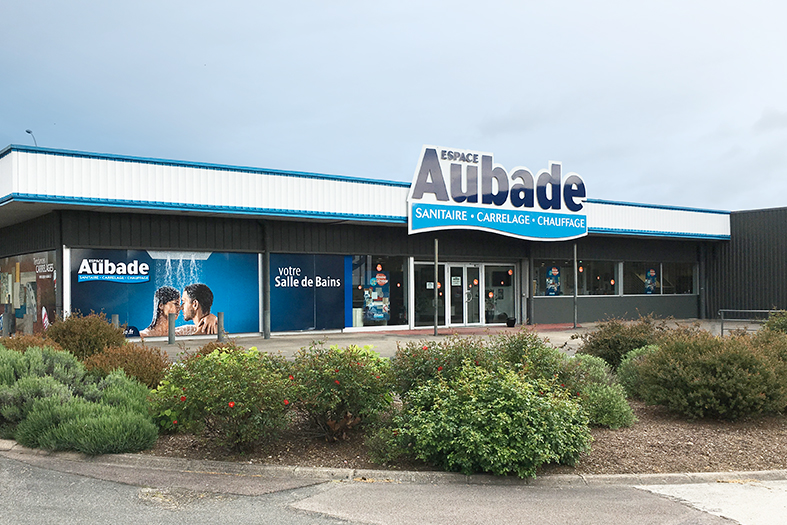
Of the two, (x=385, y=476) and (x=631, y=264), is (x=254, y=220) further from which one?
(x=631, y=264)

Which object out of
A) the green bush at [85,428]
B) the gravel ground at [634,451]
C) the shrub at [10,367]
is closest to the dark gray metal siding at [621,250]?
the gravel ground at [634,451]

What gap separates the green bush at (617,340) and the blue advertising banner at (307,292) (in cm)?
1069

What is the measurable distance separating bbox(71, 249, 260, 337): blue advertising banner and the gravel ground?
11.6 m

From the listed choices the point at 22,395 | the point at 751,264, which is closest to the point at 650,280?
the point at 751,264

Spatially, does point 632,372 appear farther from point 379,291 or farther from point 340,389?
point 379,291

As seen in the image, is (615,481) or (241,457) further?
(241,457)

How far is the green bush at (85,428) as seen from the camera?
693 cm

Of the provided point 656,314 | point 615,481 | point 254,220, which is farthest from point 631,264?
point 615,481

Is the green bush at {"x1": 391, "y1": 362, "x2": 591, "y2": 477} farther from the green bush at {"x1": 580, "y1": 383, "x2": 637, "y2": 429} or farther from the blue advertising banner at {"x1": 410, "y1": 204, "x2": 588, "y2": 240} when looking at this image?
the blue advertising banner at {"x1": 410, "y1": 204, "x2": 588, "y2": 240}

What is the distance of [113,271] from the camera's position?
709 inches

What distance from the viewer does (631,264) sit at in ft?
96.1

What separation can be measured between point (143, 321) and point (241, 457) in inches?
504

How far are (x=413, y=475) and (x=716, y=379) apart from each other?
4.41m

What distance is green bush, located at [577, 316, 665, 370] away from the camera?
1181 centimetres
